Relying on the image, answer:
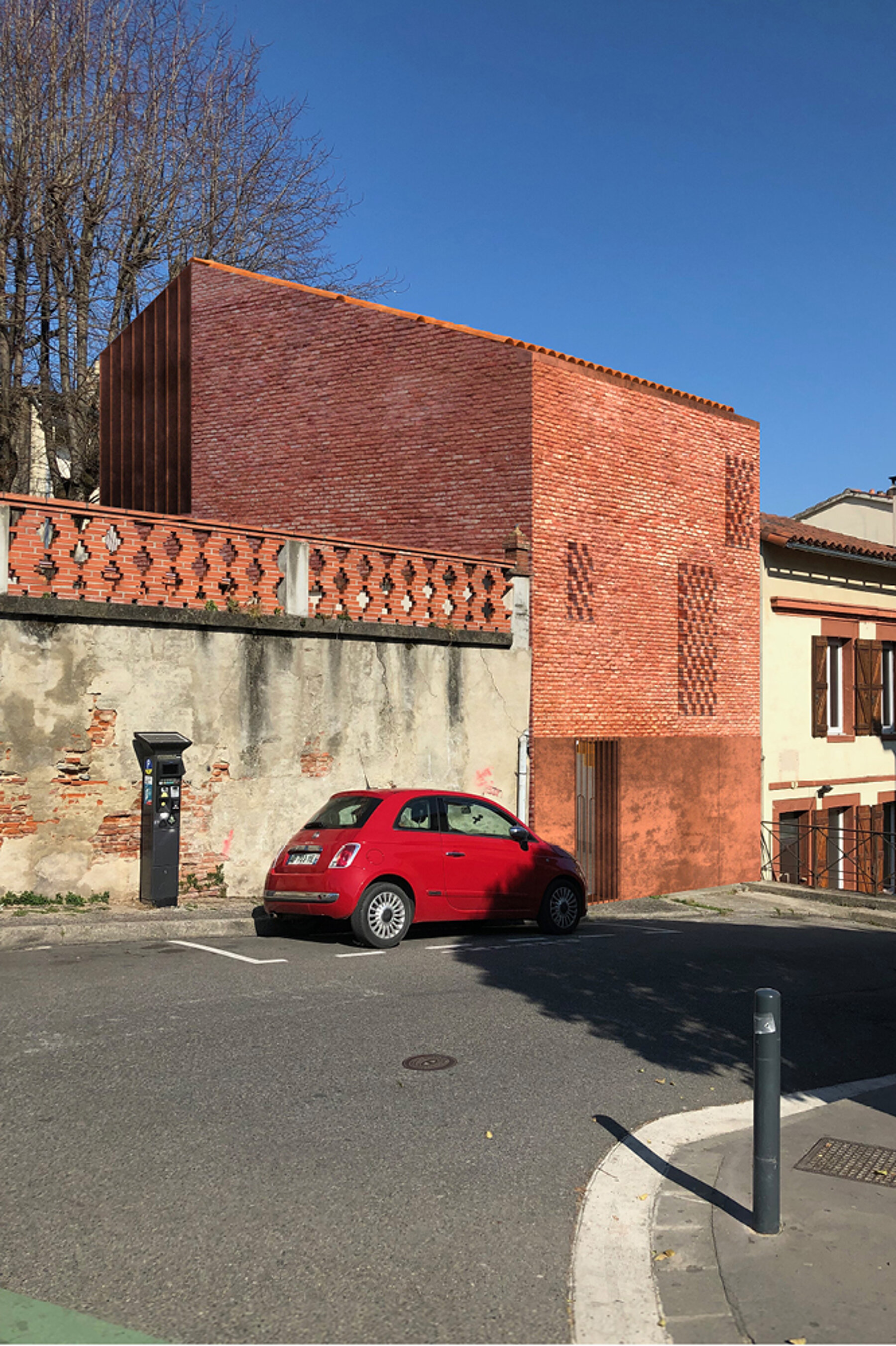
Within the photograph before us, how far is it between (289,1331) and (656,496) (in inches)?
668

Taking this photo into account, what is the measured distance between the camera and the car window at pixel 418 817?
11492mm

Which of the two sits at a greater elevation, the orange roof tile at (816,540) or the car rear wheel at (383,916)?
the orange roof tile at (816,540)

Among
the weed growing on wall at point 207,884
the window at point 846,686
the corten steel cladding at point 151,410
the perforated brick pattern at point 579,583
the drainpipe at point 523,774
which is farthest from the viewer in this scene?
the window at point 846,686

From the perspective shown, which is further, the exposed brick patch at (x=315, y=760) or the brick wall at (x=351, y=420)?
the brick wall at (x=351, y=420)

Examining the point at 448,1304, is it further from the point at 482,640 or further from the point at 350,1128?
the point at 482,640

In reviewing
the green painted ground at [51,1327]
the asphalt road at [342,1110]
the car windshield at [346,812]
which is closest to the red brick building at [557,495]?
the car windshield at [346,812]

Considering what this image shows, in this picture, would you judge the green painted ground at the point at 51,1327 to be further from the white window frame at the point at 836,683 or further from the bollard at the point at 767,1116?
the white window frame at the point at 836,683

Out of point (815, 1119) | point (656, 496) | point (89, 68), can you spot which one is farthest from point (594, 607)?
point (89, 68)

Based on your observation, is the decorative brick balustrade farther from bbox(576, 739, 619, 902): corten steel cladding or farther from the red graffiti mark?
bbox(576, 739, 619, 902): corten steel cladding

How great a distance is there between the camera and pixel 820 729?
75.1 feet

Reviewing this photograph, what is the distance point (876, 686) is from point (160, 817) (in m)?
17.0

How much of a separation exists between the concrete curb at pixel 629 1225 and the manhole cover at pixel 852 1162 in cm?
54

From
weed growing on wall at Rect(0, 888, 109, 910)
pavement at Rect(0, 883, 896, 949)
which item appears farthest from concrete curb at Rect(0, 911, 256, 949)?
weed growing on wall at Rect(0, 888, 109, 910)

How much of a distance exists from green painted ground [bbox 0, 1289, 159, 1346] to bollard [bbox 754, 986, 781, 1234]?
8.01 feet
